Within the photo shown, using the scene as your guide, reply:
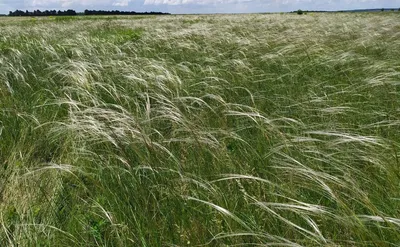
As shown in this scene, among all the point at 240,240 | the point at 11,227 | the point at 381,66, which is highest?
the point at 381,66

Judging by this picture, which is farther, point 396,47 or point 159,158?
point 396,47

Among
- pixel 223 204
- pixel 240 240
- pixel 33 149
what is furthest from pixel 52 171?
pixel 240 240

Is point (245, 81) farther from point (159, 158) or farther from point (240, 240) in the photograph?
point (240, 240)

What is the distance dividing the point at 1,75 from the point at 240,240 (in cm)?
322

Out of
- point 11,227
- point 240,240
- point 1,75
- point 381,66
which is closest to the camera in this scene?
point 240,240

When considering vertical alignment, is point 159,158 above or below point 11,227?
above

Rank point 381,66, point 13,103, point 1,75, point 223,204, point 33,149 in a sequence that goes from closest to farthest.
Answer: point 223,204 → point 33,149 → point 13,103 → point 381,66 → point 1,75

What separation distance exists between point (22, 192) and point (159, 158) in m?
0.75

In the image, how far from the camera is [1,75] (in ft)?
11.3

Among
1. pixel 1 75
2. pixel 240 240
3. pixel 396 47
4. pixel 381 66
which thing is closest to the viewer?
pixel 240 240

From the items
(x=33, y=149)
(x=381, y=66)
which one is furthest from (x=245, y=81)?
(x=33, y=149)

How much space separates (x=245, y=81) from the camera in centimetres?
325

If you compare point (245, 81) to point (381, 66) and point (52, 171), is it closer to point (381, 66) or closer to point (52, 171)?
point (381, 66)

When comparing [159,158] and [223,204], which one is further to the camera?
[159,158]
